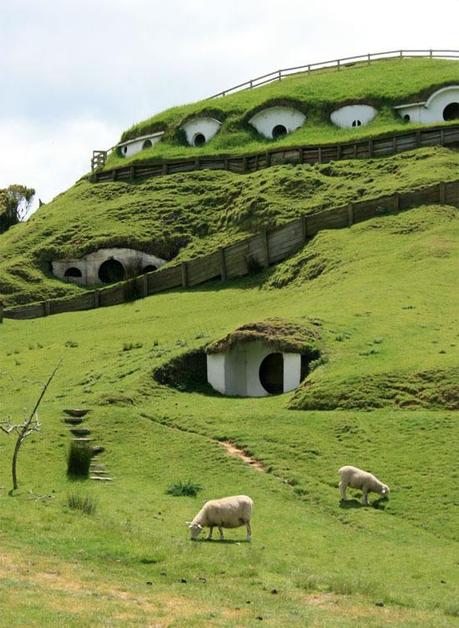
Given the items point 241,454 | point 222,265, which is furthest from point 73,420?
point 222,265

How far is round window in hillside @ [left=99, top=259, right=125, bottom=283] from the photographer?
7250 centimetres

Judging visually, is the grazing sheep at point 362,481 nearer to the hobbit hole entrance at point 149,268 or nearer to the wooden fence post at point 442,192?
the wooden fence post at point 442,192

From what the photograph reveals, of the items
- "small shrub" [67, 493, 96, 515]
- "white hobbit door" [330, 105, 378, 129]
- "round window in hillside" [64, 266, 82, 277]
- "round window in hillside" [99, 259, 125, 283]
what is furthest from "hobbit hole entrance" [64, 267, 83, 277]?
"small shrub" [67, 493, 96, 515]

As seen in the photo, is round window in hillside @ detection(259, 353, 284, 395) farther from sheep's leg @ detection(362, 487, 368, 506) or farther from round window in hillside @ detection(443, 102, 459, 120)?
round window in hillside @ detection(443, 102, 459, 120)

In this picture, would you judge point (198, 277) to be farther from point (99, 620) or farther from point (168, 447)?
point (99, 620)

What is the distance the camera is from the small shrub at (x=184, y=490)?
28.0 metres

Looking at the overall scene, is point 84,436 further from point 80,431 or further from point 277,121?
point 277,121

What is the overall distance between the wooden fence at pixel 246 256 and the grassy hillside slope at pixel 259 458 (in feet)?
4.67

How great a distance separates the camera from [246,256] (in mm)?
61969

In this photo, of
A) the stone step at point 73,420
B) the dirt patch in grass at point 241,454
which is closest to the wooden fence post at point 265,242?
the stone step at point 73,420

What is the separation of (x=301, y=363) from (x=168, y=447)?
9.55m

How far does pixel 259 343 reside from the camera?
42969 millimetres

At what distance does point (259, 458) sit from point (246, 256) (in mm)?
32045

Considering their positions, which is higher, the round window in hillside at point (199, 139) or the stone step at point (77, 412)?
the round window in hillside at point (199, 139)
